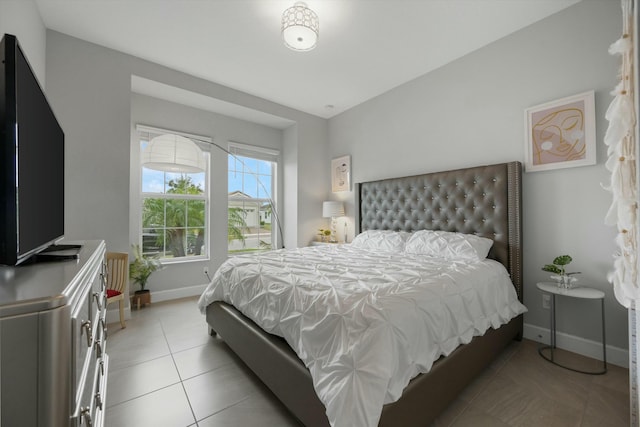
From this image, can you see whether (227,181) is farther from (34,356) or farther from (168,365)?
(34,356)

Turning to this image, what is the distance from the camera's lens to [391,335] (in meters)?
1.23

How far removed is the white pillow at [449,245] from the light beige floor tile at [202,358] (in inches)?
82.8

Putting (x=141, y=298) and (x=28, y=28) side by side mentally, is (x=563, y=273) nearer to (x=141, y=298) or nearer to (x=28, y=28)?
(x=141, y=298)

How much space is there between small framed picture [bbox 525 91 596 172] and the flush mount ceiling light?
7.12 feet

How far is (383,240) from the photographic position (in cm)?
332

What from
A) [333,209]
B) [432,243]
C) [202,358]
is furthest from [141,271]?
[432,243]

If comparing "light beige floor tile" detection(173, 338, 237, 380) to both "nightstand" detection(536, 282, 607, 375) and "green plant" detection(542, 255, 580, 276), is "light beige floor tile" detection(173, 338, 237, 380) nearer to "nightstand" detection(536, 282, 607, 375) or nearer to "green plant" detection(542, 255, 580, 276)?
"nightstand" detection(536, 282, 607, 375)

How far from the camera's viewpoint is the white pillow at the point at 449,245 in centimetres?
253

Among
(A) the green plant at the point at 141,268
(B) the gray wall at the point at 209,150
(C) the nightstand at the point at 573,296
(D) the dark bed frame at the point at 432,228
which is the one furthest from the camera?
(B) the gray wall at the point at 209,150

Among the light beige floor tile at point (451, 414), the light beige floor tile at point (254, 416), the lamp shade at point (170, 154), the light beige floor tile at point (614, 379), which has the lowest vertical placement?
the light beige floor tile at point (451, 414)

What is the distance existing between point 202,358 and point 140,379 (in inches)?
17.0

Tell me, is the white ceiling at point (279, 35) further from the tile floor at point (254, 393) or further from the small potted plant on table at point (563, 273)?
the tile floor at point (254, 393)

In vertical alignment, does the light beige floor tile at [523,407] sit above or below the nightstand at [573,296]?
below

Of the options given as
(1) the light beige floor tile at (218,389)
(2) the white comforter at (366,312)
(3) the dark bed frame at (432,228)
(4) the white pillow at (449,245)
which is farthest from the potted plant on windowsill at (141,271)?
(4) the white pillow at (449,245)
